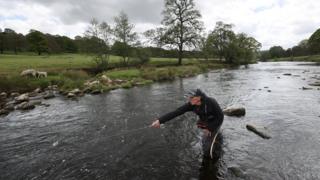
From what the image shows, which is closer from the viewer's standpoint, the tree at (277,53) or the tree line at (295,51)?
the tree line at (295,51)

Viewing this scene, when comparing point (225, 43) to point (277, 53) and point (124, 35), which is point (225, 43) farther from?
point (277, 53)

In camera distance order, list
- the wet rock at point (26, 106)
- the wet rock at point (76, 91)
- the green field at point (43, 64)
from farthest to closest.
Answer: the green field at point (43, 64), the wet rock at point (76, 91), the wet rock at point (26, 106)

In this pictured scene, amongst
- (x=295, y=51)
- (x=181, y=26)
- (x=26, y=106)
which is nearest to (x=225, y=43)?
(x=181, y=26)

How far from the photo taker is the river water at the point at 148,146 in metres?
7.71

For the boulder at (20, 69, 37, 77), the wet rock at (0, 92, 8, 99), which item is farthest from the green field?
the wet rock at (0, 92, 8, 99)

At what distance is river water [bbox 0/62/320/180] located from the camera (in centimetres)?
771

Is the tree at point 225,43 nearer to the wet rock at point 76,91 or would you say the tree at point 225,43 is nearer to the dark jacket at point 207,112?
the wet rock at point 76,91

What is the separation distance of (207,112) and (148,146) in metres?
3.47

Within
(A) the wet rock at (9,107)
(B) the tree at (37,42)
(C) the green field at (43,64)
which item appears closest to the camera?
(A) the wet rock at (9,107)

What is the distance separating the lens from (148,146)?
32.3 feet

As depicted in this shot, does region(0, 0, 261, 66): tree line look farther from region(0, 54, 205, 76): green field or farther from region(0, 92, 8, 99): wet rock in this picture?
region(0, 92, 8, 99): wet rock

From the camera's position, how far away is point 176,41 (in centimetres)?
5016

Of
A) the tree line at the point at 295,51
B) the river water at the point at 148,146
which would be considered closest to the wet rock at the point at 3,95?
the river water at the point at 148,146

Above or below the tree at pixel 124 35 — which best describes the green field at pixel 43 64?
below
